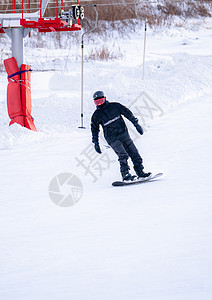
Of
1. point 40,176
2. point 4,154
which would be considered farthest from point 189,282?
point 4,154

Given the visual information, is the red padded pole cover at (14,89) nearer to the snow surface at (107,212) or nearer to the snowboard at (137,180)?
the snow surface at (107,212)

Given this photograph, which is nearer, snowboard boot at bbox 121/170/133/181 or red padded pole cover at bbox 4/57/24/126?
snowboard boot at bbox 121/170/133/181

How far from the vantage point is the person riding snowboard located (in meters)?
6.71

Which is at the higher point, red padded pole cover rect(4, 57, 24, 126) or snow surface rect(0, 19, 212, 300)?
red padded pole cover rect(4, 57, 24, 126)

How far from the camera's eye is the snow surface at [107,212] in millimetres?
3775

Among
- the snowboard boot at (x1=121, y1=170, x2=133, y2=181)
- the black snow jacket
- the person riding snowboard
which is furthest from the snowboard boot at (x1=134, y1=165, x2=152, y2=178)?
the black snow jacket

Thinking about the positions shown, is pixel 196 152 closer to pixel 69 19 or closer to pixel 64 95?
pixel 69 19

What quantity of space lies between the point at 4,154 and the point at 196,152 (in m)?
3.92

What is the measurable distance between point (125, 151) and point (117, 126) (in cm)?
44

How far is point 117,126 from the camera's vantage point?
267 inches

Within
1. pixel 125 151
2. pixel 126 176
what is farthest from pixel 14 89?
pixel 126 176

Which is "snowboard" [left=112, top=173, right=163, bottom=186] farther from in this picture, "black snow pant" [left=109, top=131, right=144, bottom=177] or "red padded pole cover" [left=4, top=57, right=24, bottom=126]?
"red padded pole cover" [left=4, top=57, right=24, bottom=126]

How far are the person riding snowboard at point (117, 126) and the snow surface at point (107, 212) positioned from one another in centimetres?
43

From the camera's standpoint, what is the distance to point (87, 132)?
10.8 meters
